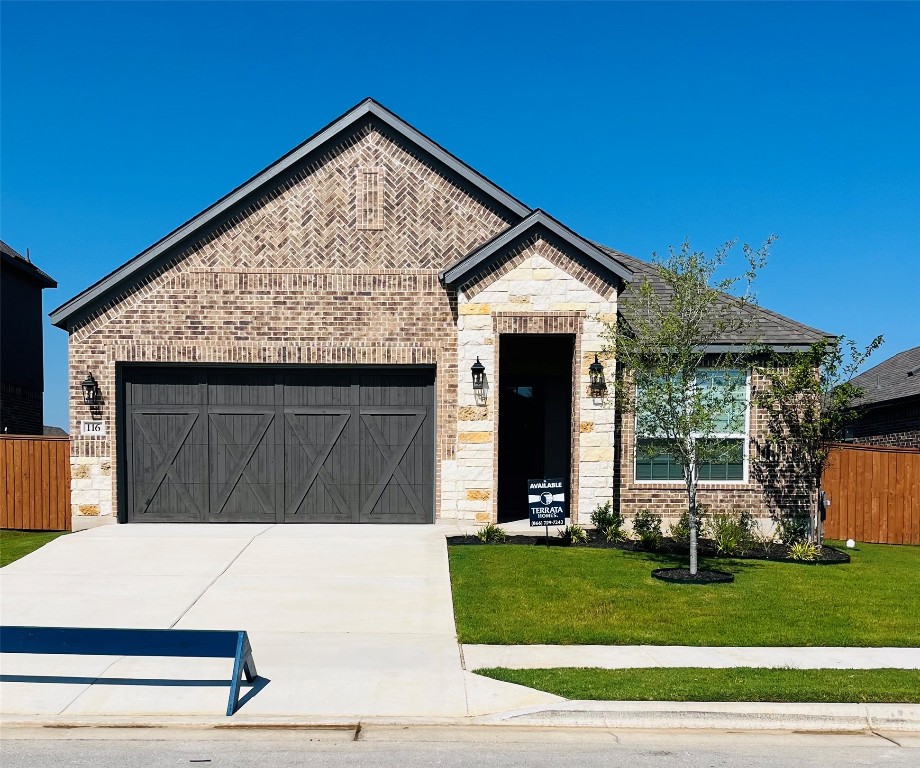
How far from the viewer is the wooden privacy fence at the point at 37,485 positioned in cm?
1508

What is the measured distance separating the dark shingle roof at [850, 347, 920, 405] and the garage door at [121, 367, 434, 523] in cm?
1250

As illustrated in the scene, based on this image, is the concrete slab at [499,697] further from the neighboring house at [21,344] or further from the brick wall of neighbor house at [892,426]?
the brick wall of neighbor house at [892,426]

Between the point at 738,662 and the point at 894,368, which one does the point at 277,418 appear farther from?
the point at 894,368

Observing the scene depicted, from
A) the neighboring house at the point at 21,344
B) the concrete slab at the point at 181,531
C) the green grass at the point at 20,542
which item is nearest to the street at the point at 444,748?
the green grass at the point at 20,542

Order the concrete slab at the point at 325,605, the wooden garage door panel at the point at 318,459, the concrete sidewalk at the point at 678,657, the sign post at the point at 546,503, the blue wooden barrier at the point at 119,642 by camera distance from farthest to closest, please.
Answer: the wooden garage door panel at the point at 318,459, the sign post at the point at 546,503, the concrete slab at the point at 325,605, the concrete sidewalk at the point at 678,657, the blue wooden barrier at the point at 119,642

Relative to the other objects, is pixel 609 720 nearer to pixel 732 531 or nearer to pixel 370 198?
pixel 732 531

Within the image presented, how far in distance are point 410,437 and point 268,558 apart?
3952mm

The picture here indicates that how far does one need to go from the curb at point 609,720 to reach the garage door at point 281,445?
28.4ft

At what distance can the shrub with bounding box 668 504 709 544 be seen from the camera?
568 inches

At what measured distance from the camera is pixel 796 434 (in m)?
14.9

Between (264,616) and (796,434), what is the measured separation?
10.7 m

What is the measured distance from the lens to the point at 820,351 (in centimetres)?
1405

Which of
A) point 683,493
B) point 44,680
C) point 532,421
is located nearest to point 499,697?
point 44,680

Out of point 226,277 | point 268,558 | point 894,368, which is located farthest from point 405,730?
point 894,368
